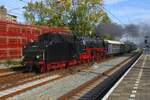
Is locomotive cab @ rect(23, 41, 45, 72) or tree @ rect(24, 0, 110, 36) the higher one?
tree @ rect(24, 0, 110, 36)

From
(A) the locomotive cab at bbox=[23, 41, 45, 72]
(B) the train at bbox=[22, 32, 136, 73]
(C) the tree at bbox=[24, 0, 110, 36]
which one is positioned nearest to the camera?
(A) the locomotive cab at bbox=[23, 41, 45, 72]

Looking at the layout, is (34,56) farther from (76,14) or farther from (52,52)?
(76,14)

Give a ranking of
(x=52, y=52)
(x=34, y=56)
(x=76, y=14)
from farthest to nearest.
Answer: (x=76, y=14)
(x=52, y=52)
(x=34, y=56)

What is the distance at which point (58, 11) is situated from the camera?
75938 mm

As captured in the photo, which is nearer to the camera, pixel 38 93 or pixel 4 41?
pixel 38 93

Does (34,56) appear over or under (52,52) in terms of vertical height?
under

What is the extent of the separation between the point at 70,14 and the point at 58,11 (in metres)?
3.05

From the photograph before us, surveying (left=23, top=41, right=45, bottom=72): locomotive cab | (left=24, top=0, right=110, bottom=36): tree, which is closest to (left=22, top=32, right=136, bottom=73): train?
(left=23, top=41, right=45, bottom=72): locomotive cab

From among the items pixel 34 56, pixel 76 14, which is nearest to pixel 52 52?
pixel 34 56

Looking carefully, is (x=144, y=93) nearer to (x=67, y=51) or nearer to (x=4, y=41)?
(x=67, y=51)

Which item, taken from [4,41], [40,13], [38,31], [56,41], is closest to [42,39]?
[56,41]

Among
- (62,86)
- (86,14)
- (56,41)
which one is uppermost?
(86,14)

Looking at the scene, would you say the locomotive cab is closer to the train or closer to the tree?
the train

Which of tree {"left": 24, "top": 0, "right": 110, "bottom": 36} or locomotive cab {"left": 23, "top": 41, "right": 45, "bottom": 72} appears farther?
tree {"left": 24, "top": 0, "right": 110, "bottom": 36}
